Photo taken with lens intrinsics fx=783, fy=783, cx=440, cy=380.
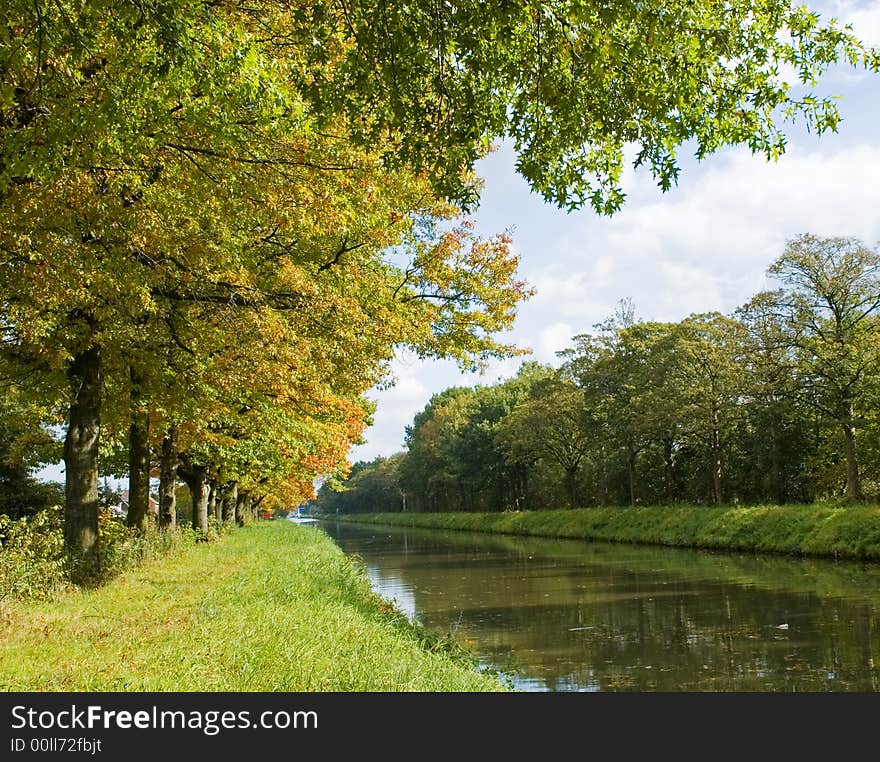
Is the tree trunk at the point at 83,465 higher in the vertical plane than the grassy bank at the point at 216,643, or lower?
higher

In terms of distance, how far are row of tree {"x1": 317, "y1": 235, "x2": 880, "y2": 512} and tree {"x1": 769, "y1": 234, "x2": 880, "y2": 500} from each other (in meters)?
0.06

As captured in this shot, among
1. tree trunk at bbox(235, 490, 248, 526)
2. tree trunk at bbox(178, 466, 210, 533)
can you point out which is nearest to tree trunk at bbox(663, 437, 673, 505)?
tree trunk at bbox(235, 490, 248, 526)

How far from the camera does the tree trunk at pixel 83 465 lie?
1388 cm

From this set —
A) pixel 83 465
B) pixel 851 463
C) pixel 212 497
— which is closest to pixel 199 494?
pixel 212 497

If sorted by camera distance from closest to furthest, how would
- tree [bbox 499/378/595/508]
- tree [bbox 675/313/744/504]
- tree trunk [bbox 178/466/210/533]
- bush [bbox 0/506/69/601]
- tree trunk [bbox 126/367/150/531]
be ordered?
bush [bbox 0/506/69/601] < tree trunk [bbox 126/367/150/531] < tree trunk [bbox 178/466/210/533] < tree [bbox 675/313/744/504] < tree [bbox 499/378/595/508]

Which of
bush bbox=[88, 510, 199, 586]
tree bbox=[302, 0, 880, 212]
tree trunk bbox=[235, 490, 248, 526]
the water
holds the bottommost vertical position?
the water

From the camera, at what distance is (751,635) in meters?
13.4

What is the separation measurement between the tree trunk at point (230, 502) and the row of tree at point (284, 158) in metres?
24.1

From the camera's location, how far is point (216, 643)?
8.45 m

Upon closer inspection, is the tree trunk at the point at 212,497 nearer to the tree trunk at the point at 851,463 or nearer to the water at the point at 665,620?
the water at the point at 665,620

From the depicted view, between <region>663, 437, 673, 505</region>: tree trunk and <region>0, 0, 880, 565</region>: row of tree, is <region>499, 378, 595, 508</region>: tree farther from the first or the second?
<region>0, 0, 880, 565</region>: row of tree

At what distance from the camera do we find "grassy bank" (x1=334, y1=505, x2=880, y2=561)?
80.9 feet

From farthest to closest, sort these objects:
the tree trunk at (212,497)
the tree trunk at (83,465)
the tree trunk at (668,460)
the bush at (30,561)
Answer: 1. the tree trunk at (668,460)
2. the tree trunk at (212,497)
3. the tree trunk at (83,465)
4. the bush at (30,561)

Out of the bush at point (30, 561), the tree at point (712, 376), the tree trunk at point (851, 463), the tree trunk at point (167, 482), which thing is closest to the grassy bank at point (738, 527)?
the tree trunk at point (851, 463)
